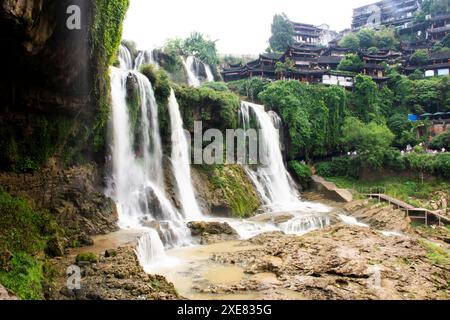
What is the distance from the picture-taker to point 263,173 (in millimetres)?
27281


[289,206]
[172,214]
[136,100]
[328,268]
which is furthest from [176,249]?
[289,206]

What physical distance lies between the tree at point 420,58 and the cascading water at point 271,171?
26980 mm

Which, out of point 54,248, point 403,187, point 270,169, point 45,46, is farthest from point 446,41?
point 54,248

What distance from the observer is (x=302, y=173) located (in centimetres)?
3033

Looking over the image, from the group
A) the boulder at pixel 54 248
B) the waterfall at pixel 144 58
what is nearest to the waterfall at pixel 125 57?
the waterfall at pixel 144 58

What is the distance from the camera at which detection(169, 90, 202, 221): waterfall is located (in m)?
20.2

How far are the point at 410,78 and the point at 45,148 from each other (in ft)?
144

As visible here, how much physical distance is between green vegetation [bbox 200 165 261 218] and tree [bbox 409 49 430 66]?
35.1 m

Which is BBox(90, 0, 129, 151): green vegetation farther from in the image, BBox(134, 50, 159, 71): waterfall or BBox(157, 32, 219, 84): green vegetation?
BBox(157, 32, 219, 84): green vegetation

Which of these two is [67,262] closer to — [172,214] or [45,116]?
[45,116]

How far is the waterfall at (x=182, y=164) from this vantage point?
66.3 feet

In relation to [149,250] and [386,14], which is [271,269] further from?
[386,14]

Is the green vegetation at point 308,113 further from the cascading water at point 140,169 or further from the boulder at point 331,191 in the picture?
the cascading water at point 140,169

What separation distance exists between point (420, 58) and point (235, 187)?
122 feet
